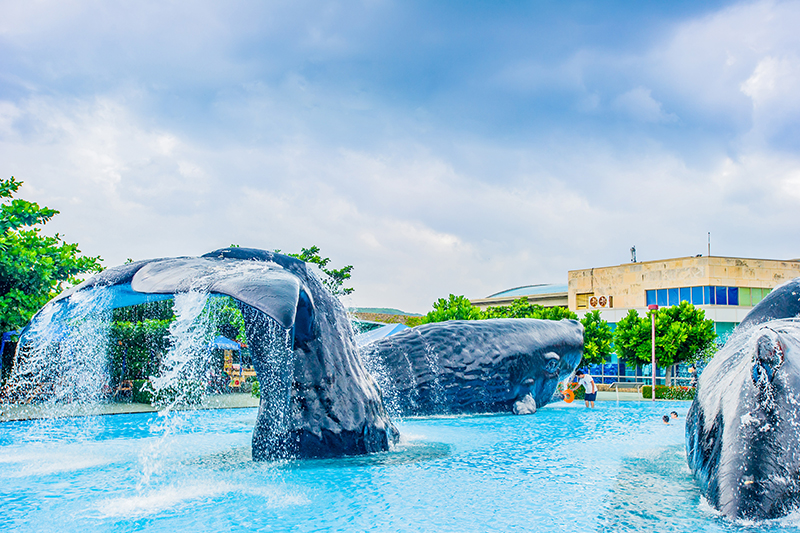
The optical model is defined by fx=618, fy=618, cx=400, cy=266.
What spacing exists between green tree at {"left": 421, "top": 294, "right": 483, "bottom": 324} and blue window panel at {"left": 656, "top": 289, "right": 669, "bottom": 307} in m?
22.5

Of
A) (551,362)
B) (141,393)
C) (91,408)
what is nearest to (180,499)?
(551,362)

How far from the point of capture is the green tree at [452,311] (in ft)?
83.5

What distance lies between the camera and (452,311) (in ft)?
83.3

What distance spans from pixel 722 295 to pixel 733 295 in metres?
0.85

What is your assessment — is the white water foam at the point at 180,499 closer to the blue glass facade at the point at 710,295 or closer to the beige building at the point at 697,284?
the beige building at the point at 697,284

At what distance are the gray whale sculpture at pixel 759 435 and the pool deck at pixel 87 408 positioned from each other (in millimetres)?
14616

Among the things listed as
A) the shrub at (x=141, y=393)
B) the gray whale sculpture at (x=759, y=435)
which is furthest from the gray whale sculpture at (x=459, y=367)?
the shrub at (x=141, y=393)

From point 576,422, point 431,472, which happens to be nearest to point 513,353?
point 576,422

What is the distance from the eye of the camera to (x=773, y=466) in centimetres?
500

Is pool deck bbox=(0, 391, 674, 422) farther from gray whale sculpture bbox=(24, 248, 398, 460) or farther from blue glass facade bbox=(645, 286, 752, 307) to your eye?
blue glass facade bbox=(645, 286, 752, 307)

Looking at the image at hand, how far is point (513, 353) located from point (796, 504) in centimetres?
1051

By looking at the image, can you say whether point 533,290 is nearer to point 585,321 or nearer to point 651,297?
point 651,297

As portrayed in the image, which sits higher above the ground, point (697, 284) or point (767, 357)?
point (697, 284)

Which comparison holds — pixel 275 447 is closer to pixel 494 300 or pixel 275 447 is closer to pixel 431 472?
pixel 431 472
